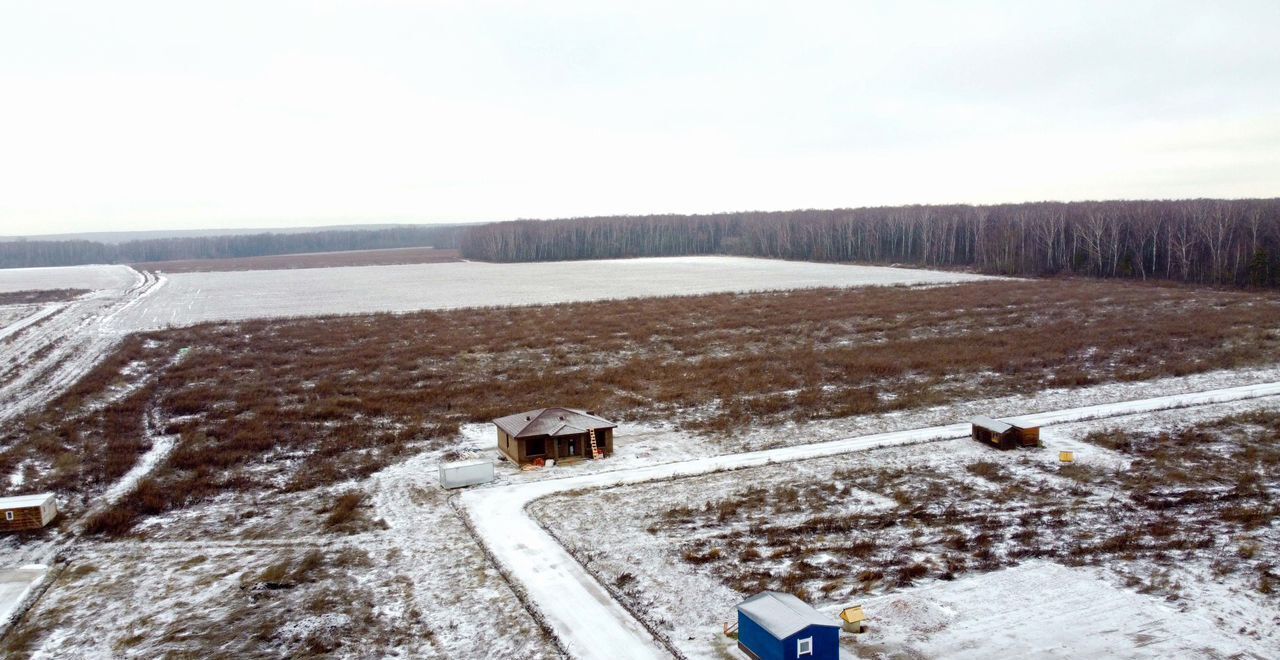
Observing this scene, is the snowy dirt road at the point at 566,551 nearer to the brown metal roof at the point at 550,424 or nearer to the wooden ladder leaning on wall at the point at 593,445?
the wooden ladder leaning on wall at the point at 593,445

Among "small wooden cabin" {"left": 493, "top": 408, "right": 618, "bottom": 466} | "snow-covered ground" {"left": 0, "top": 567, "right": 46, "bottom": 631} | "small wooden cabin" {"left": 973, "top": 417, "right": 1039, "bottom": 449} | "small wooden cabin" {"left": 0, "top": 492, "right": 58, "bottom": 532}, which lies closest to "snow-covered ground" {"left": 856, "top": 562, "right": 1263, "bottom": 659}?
"small wooden cabin" {"left": 973, "top": 417, "right": 1039, "bottom": 449}

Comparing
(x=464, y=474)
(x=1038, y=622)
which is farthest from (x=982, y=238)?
(x=1038, y=622)


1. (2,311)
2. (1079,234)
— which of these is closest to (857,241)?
(1079,234)

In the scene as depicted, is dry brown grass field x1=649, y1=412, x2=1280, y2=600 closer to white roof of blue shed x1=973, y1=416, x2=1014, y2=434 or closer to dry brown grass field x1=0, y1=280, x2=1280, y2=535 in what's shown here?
white roof of blue shed x1=973, y1=416, x2=1014, y2=434

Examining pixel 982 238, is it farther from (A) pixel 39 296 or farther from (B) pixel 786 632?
(A) pixel 39 296

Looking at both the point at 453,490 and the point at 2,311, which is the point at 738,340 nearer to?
the point at 453,490
